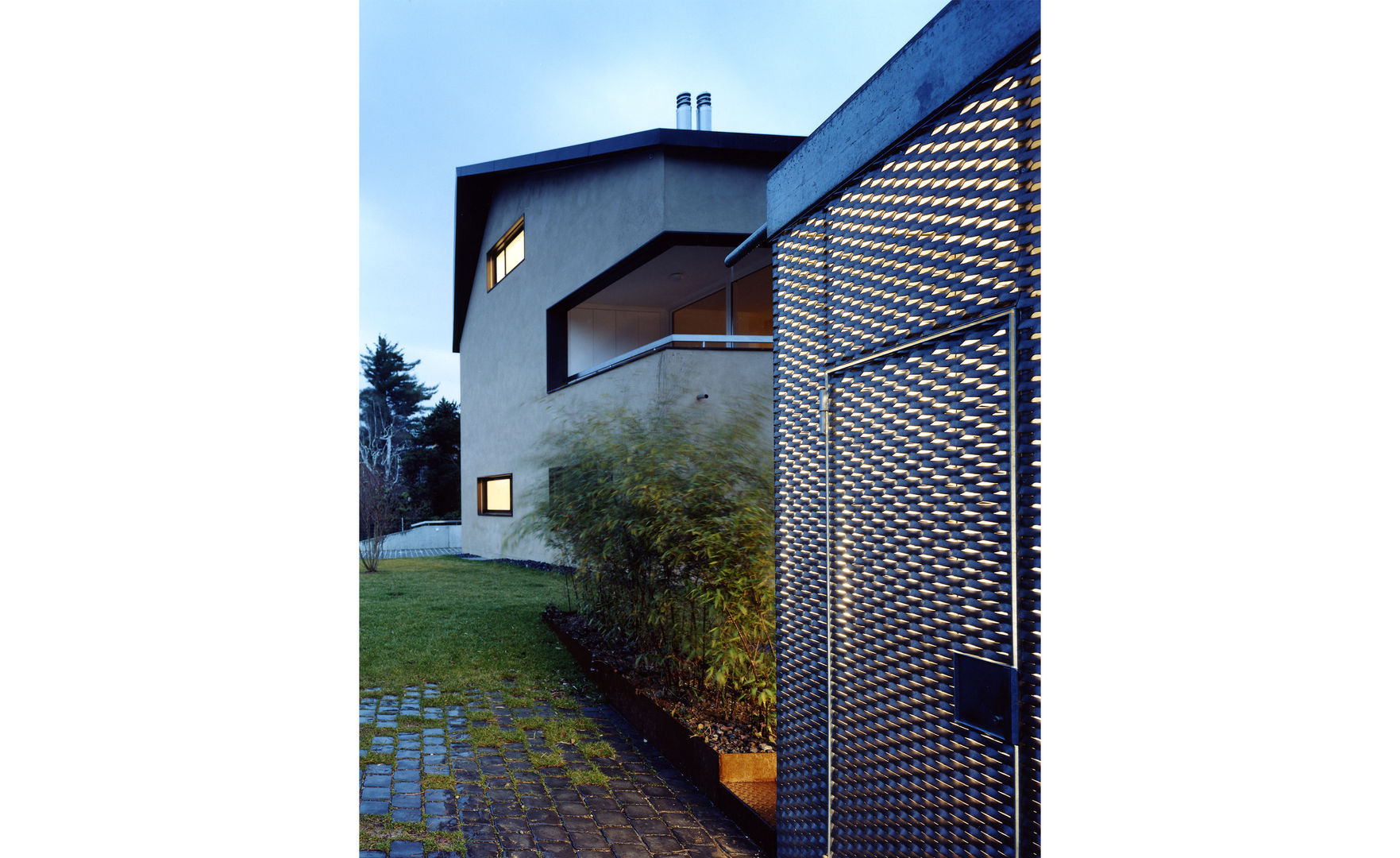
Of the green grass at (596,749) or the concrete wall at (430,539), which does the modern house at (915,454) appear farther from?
the concrete wall at (430,539)

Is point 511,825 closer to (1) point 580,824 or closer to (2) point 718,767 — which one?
(1) point 580,824

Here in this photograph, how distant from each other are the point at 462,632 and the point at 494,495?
667cm

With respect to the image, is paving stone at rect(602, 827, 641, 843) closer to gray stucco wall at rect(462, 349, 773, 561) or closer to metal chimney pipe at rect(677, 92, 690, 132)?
gray stucco wall at rect(462, 349, 773, 561)

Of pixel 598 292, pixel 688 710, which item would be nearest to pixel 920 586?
pixel 688 710

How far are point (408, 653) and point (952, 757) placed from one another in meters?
5.73

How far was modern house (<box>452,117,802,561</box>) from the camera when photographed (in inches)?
346

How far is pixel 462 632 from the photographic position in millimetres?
7316

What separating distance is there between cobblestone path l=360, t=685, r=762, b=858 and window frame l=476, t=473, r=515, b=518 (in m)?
8.16

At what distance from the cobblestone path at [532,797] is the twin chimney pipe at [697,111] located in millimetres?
8969

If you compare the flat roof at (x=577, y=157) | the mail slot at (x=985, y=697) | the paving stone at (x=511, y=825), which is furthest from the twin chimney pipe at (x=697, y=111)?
the mail slot at (x=985, y=697)

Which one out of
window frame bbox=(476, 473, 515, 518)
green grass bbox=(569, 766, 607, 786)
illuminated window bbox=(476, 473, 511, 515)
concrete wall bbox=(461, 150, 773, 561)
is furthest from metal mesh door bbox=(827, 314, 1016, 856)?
illuminated window bbox=(476, 473, 511, 515)
